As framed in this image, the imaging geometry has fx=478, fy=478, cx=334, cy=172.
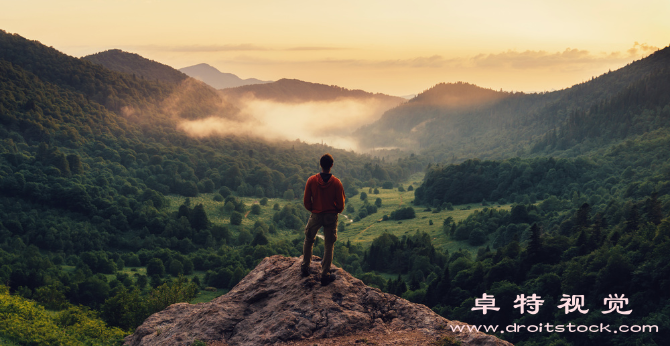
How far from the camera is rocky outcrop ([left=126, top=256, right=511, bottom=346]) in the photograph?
17.3 meters

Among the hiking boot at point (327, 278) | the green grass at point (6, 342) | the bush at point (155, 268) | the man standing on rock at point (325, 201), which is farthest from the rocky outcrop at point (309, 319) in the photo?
the bush at point (155, 268)

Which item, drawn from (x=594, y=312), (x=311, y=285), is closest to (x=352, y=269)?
(x=594, y=312)

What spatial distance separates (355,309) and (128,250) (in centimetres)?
15462

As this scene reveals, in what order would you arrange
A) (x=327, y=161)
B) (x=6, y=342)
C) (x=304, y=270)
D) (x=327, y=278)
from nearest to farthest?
(x=327, y=161)
(x=327, y=278)
(x=304, y=270)
(x=6, y=342)

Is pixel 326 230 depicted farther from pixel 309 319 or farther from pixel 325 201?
pixel 309 319

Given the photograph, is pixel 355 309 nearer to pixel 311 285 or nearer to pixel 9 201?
pixel 311 285

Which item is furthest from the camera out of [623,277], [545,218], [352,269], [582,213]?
[545,218]

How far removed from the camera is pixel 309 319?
18.0 m

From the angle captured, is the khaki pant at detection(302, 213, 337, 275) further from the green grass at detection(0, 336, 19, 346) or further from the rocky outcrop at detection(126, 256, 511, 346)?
the green grass at detection(0, 336, 19, 346)

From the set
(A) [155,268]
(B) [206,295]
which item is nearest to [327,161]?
(B) [206,295]

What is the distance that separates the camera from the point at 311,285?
19547 millimetres

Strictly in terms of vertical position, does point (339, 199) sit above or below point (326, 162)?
below

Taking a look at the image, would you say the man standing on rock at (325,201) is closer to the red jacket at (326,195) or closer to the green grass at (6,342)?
the red jacket at (326,195)

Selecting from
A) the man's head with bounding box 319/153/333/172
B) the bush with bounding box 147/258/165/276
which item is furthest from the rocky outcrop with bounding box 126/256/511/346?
the bush with bounding box 147/258/165/276
